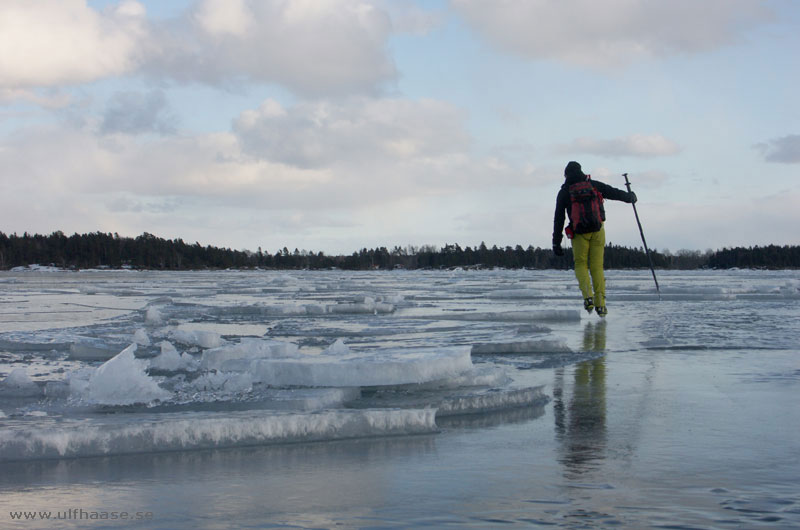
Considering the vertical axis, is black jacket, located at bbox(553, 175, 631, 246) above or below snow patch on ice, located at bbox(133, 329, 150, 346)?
above

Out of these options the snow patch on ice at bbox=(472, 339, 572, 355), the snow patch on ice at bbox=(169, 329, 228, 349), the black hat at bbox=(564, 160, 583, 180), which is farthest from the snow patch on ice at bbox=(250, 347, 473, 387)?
the black hat at bbox=(564, 160, 583, 180)

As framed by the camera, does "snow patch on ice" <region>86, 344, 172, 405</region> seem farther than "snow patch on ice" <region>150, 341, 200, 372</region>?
No

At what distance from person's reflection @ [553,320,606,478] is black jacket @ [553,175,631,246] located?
3549mm

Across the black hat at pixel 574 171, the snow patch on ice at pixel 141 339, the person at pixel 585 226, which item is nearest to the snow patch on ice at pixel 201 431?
the snow patch on ice at pixel 141 339

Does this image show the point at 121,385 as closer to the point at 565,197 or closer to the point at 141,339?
the point at 141,339

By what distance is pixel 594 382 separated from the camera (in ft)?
14.8

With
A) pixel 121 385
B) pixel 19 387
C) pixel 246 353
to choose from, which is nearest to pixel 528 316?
pixel 246 353

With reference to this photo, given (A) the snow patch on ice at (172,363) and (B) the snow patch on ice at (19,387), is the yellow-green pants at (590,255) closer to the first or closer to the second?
(A) the snow patch on ice at (172,363)

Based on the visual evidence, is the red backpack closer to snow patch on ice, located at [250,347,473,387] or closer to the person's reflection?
the person's reflection

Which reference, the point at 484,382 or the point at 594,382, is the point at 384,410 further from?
the point at 594,382

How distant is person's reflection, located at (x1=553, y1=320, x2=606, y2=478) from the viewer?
2.67 metres

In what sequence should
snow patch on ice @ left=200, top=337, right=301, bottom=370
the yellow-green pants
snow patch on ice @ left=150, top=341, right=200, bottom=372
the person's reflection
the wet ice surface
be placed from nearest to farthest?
1. the wet ice surface
2. the person's reflection
3. snow patch on ice @ left=200, top=337, right=301, bottom=370
4. snow patch on ice @ left=150, top=341, right=200, bottom=372
5. the yellow-green pants

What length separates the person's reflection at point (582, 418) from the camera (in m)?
2.67

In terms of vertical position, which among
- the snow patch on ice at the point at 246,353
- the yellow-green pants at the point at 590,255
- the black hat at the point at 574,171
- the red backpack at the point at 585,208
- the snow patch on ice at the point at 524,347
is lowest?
the snow patch on ice at the point at 524,347
